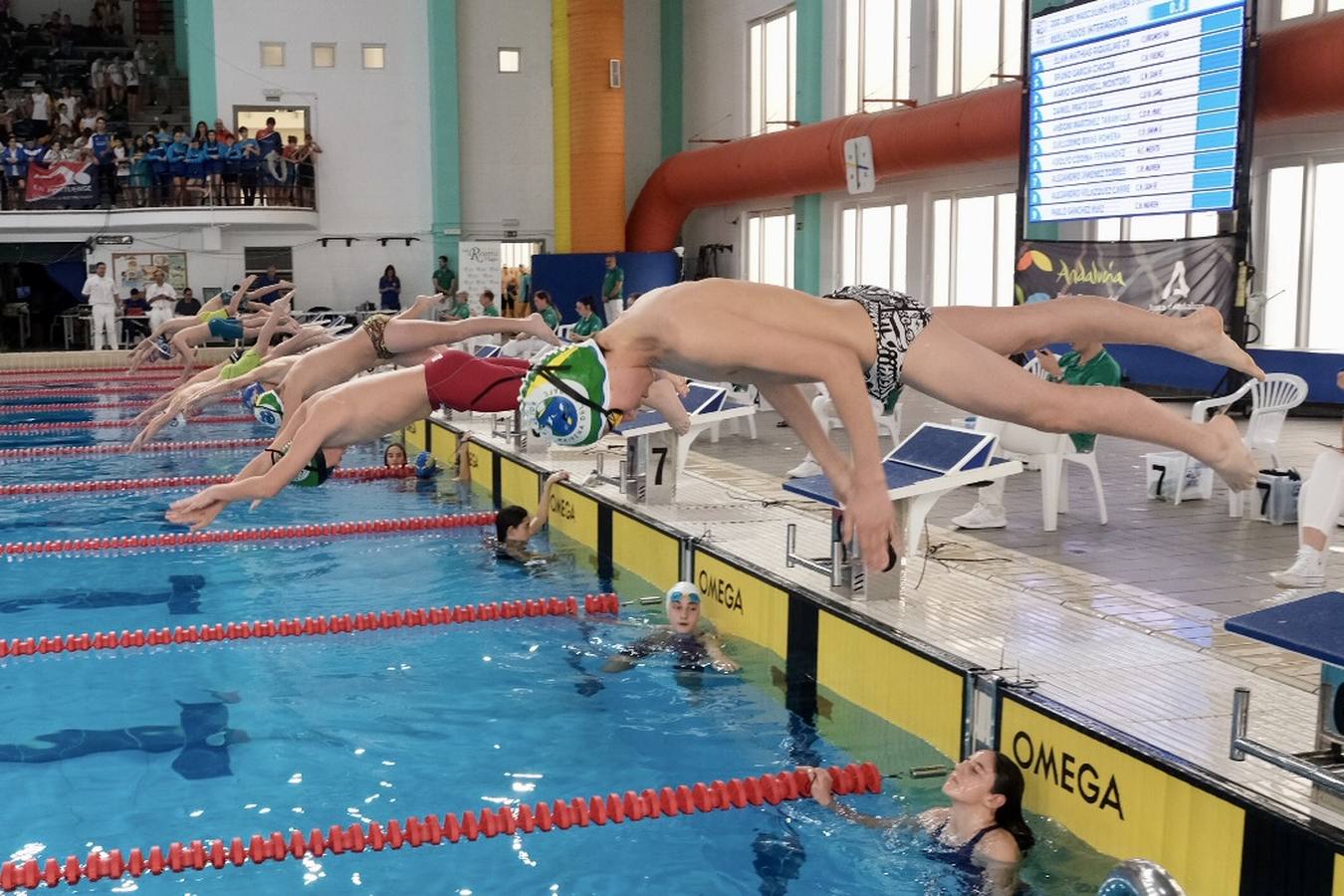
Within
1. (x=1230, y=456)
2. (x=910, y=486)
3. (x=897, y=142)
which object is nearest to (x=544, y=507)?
(x=910, y=486)

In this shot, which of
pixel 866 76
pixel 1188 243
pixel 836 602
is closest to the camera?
pixel 836 602

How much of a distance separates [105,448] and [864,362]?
962 cm

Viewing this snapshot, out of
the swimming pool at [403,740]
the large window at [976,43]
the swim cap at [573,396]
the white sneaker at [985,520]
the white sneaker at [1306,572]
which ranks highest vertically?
the large window at [976,43]

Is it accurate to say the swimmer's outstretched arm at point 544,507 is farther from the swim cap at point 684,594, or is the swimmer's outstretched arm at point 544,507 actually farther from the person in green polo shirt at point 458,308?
the person in green polo shirt at point 458,308

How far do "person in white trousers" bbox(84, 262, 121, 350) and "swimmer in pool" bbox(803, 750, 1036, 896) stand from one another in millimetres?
18137

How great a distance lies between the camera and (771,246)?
21.4 metres

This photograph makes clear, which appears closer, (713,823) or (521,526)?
(713,823)

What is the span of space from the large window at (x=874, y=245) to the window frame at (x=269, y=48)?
10.2m

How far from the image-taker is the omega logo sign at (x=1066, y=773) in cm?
362

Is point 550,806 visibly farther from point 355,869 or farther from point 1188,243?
point 1188,243

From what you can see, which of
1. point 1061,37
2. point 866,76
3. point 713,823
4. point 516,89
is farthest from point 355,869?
point 516,89

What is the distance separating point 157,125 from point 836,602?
818 inches

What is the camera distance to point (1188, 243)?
10.9m

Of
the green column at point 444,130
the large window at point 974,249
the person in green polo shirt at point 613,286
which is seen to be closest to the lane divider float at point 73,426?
the person in green polo shirt at point 613,286
